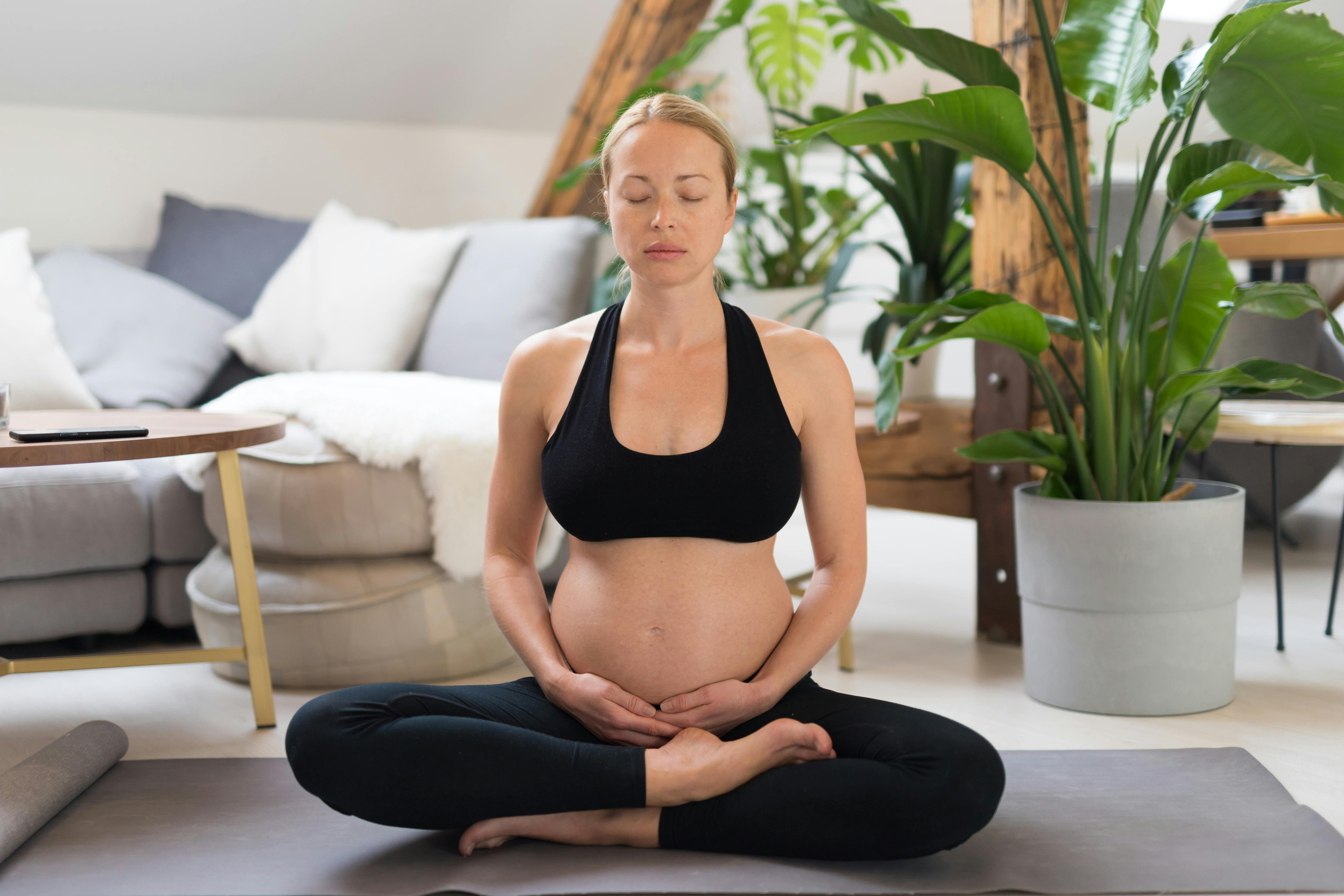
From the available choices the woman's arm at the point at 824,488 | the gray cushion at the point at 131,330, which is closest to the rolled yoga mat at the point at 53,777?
the woman's arm at the point at 824,488

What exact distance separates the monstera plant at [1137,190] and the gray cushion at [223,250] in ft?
6.19

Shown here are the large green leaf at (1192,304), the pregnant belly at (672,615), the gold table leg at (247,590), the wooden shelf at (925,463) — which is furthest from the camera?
the wooden shelf at (925,463)

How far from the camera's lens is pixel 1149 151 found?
1.74 m

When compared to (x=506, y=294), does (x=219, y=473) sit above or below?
below

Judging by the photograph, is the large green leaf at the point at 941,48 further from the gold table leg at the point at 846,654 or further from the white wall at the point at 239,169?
the white wall at the point at 239,169

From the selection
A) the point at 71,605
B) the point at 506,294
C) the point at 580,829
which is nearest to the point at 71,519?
the point at 71,605

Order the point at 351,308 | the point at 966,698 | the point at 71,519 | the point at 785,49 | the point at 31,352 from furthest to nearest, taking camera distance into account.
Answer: the point at 785,49
the point at 351,308
the point at 31,352
the point at 71,519
the point at 966,698

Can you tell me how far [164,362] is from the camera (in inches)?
111

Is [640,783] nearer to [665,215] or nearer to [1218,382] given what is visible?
[665,215]

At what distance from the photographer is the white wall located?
325cm

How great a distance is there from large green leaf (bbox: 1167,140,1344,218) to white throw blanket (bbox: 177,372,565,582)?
1.21 meters

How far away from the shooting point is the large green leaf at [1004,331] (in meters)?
1.74

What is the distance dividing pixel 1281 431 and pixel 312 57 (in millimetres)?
2818

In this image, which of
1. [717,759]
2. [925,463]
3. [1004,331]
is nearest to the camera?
[717,759]
